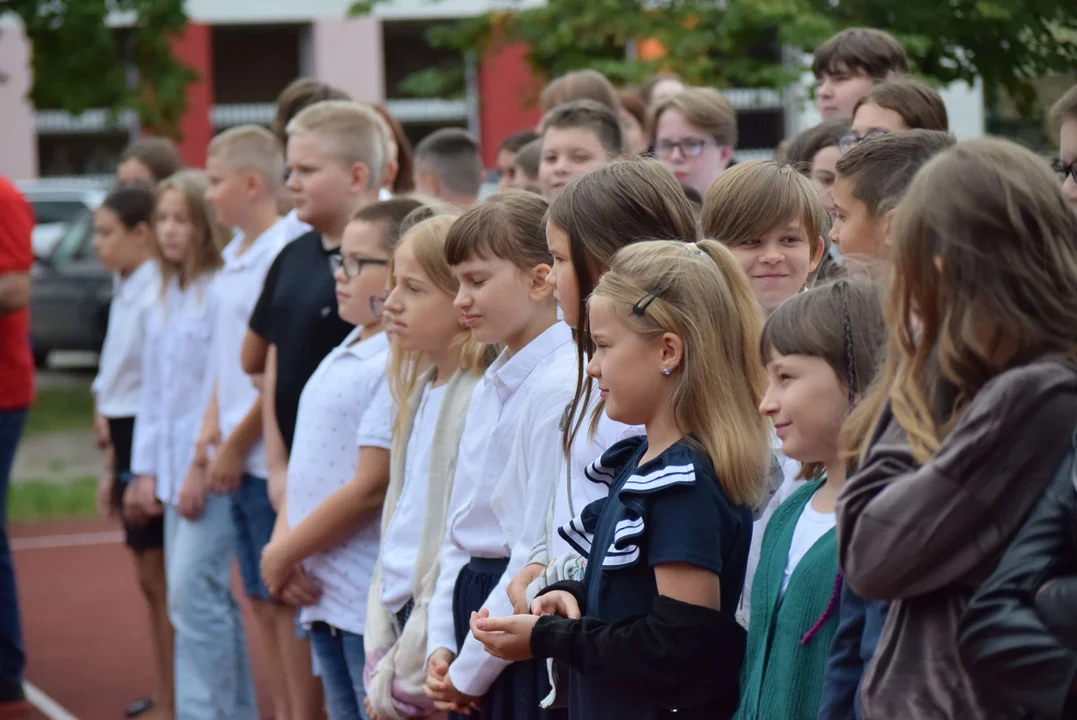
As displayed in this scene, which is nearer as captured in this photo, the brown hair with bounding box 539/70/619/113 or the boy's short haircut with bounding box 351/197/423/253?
the boy's short haircut with bounding box 351/197/423/253

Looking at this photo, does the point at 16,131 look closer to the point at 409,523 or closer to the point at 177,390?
the point at 177,390

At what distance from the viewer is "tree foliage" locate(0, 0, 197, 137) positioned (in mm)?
16625

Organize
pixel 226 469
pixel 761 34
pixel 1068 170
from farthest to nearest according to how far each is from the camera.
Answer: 1. pixel 761 34
2. pixel 226 469
3. pixel 1068 170

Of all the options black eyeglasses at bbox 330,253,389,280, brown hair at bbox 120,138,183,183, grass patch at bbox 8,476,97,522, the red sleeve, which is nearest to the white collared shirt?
black eyeglasses at bbox 330,253,389,280

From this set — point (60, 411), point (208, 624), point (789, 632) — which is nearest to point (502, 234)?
point (789, 632)

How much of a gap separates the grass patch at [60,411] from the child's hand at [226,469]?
10427mm

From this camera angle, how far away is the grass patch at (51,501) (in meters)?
11.2

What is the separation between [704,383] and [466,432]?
1.03 metres

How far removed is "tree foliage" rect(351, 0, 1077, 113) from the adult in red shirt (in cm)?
383

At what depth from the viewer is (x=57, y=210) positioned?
1962 centimetres

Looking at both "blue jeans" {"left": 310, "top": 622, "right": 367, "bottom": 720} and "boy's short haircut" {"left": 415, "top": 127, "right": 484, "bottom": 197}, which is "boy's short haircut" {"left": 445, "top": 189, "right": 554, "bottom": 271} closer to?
"blue jeans" {"left": 310, "top": 622, "right": 367, "bottom": 720}

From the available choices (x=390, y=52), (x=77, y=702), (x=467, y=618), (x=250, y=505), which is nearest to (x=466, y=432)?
(x=467, y=618)

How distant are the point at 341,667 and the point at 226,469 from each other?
1099mm

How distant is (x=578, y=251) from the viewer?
126 inches
